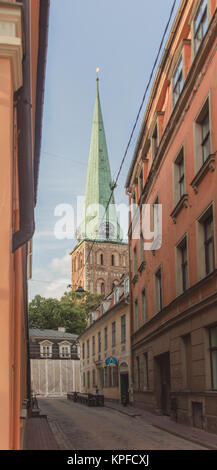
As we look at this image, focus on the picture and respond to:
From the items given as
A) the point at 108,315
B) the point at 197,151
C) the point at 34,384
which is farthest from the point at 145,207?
the point at 34,384

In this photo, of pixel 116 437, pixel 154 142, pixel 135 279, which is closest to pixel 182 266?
pixel 116 437

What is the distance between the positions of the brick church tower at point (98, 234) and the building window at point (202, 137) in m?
80.1

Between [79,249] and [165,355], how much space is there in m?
97.4

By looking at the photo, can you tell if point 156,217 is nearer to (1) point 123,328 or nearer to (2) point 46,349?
(1) point 123,328

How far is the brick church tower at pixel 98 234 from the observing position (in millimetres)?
101125

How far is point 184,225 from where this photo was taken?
18.2 meters

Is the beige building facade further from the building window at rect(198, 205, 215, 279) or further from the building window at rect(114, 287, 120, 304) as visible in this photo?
the building window at rect(198, 205, 215, 279)

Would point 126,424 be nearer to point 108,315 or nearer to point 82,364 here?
point 108,315

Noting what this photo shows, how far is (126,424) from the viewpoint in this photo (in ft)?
65.8

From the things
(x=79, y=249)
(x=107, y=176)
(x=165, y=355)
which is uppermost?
(x=107, y=176)

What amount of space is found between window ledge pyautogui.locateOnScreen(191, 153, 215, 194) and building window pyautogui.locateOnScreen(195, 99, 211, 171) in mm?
453

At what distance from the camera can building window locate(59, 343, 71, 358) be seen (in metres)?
61.8

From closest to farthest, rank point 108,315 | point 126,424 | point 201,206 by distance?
1. point 201,206
2. point 126,424
3. point 108,315

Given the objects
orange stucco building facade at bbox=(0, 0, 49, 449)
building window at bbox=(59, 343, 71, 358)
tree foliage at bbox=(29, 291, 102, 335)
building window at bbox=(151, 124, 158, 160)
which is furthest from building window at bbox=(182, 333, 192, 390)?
tree foliage at bbox=(29, 291, 102, 335)
